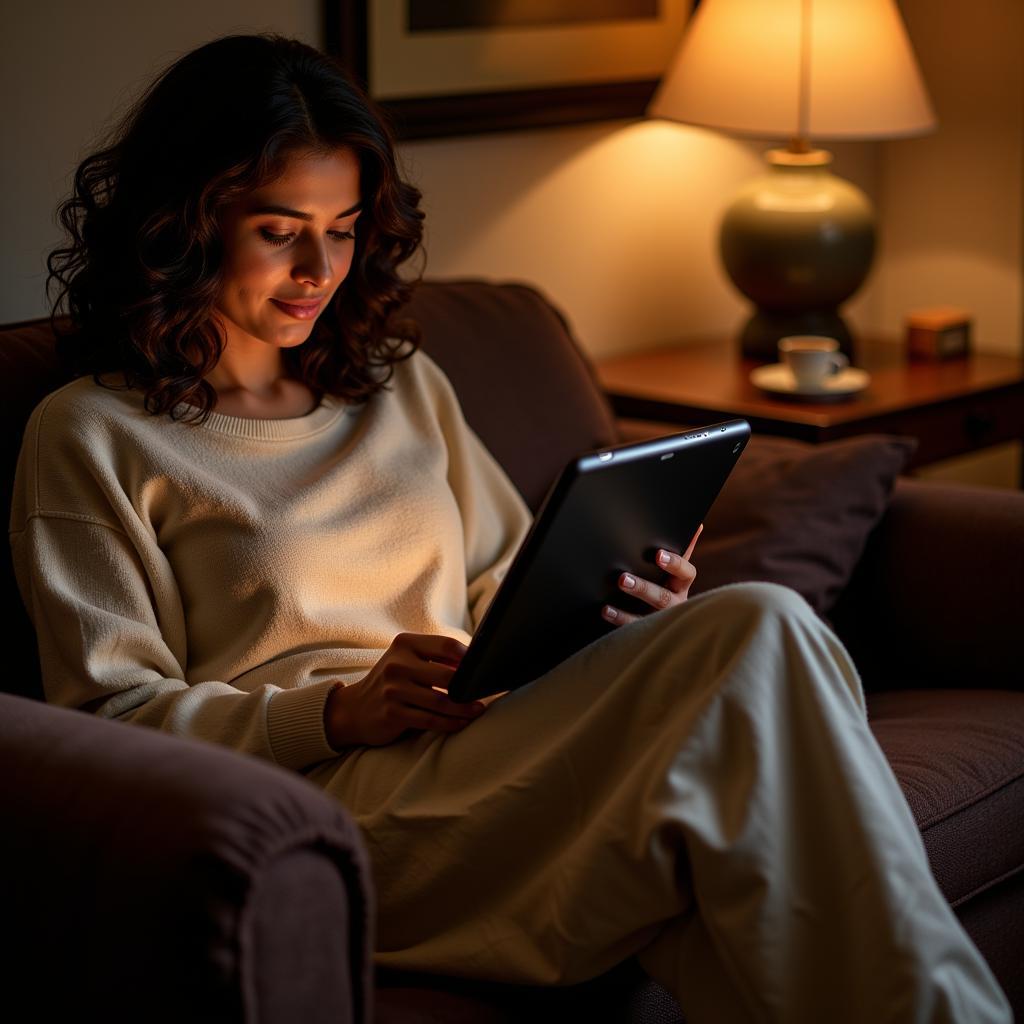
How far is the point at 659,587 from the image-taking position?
1.42 metres

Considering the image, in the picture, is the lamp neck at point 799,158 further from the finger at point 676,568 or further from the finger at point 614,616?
the finger at point 614,616

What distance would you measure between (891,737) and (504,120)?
4.22 ft

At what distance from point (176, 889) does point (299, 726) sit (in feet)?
1.37

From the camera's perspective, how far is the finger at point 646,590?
1.35 m

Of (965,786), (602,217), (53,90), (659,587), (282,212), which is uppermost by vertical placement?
(53,90)

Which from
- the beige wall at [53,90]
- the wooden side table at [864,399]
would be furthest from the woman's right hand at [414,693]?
the wooden side table at [864,399]

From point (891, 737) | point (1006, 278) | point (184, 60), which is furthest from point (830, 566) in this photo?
point (1006, 278)

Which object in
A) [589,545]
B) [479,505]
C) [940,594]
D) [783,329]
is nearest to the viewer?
[589,545]

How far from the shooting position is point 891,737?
1.62 metres

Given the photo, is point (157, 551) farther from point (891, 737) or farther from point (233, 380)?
point (891, 737)

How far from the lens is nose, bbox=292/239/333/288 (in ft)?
4.94

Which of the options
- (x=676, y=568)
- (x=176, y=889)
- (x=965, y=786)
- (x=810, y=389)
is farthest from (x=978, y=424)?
(x=176, y=889)

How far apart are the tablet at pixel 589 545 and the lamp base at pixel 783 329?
129 centimetres

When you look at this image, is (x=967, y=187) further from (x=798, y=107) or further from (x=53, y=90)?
(x=53, y=90)
